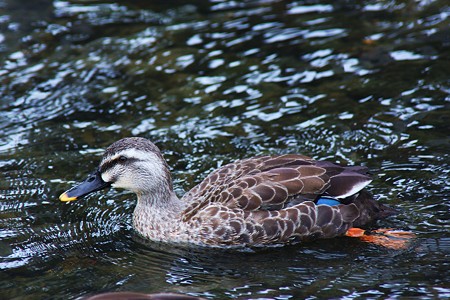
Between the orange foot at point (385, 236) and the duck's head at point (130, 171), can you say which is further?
the duck's head at point (130, 171)

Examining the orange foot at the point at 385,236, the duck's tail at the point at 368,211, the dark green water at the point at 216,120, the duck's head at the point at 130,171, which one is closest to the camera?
the dark green water at the point at 216,120

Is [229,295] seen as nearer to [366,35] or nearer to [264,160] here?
[264,160]

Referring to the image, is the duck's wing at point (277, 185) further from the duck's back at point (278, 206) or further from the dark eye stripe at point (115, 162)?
the dark eye stripe at point (115, 162)

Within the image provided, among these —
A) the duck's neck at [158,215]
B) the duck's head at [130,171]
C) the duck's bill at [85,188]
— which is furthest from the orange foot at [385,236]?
the duck's bill at [85,188]

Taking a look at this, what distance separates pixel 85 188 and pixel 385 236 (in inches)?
154

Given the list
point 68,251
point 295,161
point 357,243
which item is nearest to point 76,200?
point 68,251

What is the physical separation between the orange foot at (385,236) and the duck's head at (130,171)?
8.39 ft

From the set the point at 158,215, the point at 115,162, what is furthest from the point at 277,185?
the point at 115,162

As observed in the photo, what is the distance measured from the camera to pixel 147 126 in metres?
12.9

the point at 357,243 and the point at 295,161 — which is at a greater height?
→ the point at 295,161

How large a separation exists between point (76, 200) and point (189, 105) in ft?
10.6

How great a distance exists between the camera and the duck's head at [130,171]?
33.3 feet

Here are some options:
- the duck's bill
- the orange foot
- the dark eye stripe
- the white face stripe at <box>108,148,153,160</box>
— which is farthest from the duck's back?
the duck's bill

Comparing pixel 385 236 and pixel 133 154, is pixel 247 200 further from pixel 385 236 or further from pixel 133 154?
pixel 385 236
